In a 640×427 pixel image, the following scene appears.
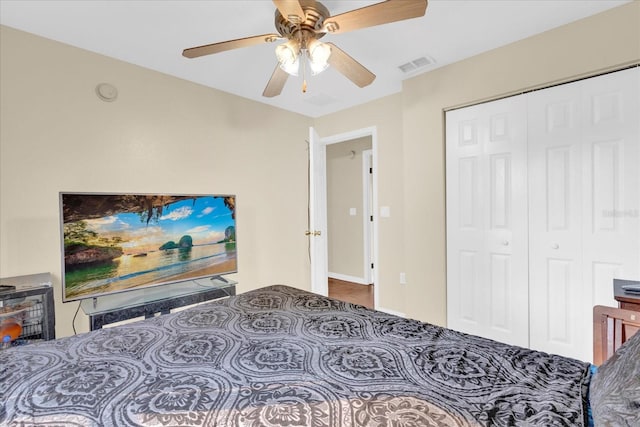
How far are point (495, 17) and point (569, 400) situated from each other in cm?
222

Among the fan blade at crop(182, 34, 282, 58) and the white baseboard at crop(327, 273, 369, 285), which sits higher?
the fan blade at crop(182, 34, 282, 58)

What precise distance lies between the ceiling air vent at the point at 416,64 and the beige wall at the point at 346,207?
80.1 inches

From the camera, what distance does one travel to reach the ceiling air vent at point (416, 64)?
8.41 ft

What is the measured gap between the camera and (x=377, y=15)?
144 cm

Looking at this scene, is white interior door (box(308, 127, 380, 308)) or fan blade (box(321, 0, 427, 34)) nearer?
fan blade (box(321, 0, 427, 34))

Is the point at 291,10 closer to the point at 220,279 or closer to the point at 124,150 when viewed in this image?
the point at 124,150

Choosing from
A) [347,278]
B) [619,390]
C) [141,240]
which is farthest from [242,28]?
[347,278]

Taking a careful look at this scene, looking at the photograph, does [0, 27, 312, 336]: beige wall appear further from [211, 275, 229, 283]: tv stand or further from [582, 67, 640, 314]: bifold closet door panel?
[582, 67, 640, 314]: bifold closet door panel

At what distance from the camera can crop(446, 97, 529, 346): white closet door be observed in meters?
2.39

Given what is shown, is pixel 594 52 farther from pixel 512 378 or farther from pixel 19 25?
pixel 19 25

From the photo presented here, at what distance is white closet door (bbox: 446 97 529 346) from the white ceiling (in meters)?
0.56

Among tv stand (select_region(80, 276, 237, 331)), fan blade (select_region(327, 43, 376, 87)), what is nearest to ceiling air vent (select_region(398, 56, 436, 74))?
fan blade (select_region(327, 43, 376, 87))

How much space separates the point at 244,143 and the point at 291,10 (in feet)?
6.83

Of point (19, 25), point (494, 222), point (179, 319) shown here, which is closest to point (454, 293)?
point (494, 222)
